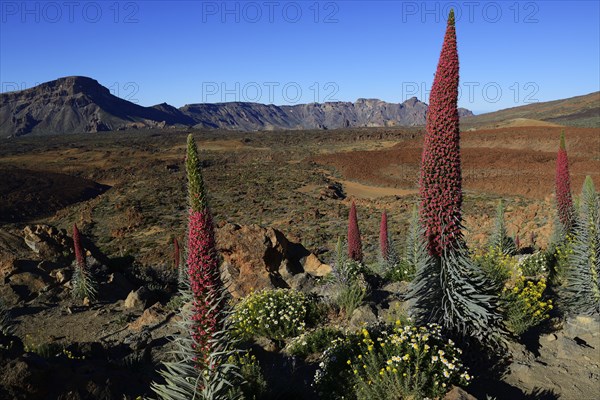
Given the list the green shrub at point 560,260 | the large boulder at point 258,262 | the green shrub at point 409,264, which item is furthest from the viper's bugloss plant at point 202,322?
the large boulder at point 258,262

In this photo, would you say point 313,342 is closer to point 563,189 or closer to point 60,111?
point 563,189

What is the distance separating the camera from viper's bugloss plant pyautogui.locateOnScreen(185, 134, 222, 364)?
9.43 ft

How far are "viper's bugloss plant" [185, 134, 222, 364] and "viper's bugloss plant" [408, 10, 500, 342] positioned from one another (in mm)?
2330

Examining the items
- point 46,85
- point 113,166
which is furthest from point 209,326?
point 46,85

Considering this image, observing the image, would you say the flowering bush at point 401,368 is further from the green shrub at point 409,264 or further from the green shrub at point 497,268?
the green shrub at point 409,264

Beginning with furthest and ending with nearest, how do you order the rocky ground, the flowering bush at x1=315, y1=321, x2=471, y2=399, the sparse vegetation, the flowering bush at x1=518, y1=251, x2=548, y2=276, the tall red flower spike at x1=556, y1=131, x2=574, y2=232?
the flowering bush at x1=518, y1=251, x2=548, y2=276
the tall red flower spike at x1=556, y1=131, x2=574, y2=232
the rocky ground
the flowering bush at x1=315, y1=321, x2=471, y2=399
the sparse vegetation

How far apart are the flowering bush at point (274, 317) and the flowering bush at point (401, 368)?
1919 millimetres

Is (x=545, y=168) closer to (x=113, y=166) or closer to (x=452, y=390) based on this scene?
(x=452, y=390)

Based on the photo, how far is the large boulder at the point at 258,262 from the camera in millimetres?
10008

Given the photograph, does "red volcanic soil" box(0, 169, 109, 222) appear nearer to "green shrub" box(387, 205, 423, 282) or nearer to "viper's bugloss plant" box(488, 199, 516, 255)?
"green shrub" box(387, 205, 423, 282)

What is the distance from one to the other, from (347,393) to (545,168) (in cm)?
3451

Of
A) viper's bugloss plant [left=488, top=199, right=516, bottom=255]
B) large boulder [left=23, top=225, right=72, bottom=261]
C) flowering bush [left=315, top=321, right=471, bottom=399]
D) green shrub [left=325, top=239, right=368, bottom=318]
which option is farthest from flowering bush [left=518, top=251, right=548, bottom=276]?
large boulder [left=23, top=225, right=72, bottom=261]

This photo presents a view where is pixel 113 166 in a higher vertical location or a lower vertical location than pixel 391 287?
higher

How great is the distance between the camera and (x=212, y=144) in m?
82.8
